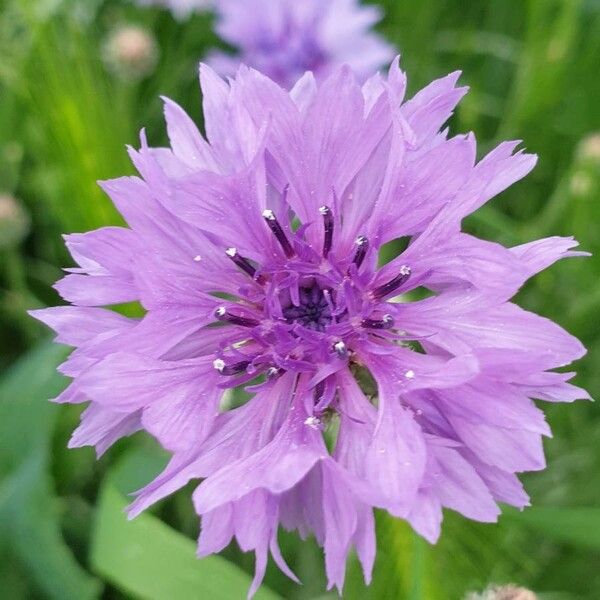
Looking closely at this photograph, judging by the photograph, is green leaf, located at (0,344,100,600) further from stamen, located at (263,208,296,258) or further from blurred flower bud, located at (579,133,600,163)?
blurred flower bud, located at (579,133,600,163)

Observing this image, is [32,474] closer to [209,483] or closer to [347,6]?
[209,483]

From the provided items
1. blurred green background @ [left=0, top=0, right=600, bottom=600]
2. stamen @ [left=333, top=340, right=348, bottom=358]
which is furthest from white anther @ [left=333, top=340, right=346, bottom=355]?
blurred green background @ [left=0, top=0, right=600, bottom=600]

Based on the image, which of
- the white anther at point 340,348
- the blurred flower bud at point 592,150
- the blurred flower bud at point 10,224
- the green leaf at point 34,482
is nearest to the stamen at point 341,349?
the white anther at point 340,348

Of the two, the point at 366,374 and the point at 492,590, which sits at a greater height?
the point at 366,374

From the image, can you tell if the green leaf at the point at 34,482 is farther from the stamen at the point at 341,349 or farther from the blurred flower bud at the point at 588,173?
the blurred flower bud at the point at 588,173

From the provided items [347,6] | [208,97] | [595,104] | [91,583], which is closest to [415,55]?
[347,6]

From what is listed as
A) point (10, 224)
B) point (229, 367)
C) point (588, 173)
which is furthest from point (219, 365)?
point (10, 224)
